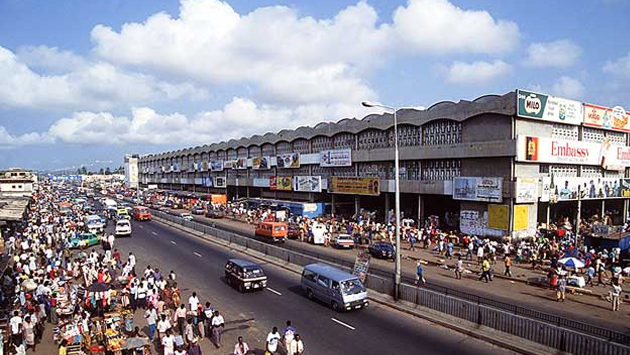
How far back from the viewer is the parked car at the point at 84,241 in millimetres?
36094

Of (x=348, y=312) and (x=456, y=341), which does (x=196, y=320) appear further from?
(x=456, y=341)

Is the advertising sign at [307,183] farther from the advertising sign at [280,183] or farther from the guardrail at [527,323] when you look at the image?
the guardrail at [527,323]

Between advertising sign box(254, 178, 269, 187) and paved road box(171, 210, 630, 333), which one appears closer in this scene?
paved road box(171, 210, 630, 333)

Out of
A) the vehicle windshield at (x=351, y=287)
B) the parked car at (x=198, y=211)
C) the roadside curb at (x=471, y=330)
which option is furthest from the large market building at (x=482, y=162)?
the vehicle windshield at (x=351, y=287)

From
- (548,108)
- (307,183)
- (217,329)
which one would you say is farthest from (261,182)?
(217,329)

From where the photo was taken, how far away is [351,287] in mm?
18938

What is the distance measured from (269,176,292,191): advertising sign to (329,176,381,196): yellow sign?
39.4 ft

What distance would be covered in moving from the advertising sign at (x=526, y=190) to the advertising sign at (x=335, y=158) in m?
24.9

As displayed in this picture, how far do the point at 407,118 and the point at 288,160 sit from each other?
2858cm

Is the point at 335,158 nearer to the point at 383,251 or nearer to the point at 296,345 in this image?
the point at 383,251

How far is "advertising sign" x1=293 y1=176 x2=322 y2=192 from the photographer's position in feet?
209

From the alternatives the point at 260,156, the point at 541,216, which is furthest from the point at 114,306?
the point at 260,156

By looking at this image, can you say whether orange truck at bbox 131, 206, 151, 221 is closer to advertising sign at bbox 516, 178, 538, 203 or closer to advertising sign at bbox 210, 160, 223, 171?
advertising sign at bbox 210, 160, 223, 171

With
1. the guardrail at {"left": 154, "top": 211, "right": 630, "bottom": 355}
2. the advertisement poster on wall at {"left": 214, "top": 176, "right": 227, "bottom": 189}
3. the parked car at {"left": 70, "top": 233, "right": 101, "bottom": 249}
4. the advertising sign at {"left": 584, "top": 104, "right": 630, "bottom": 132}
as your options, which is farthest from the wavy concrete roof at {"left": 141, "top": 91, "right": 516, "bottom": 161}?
the parked car at {"left": 70, "top": 233, "right": 101, "bottom": 249}
